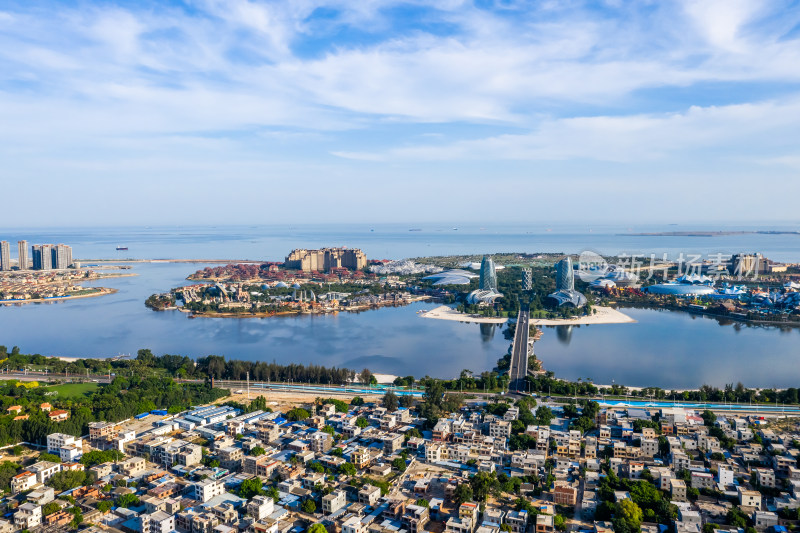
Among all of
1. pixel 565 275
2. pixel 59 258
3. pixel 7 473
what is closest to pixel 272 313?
pixel 565 275

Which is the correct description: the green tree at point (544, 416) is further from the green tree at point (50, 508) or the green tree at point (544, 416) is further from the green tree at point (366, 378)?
the green tree at point (50, 508)

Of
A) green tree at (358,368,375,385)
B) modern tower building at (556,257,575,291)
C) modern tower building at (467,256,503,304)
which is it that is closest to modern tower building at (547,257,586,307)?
modern tower building at (556,257,575,291)

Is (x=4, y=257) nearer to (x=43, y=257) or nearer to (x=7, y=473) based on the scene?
(x=43, y=257)

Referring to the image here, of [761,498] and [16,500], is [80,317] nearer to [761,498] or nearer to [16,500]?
[16,500]

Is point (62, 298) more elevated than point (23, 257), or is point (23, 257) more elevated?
point (23, 257)

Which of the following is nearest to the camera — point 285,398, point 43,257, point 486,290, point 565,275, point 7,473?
point 7,473

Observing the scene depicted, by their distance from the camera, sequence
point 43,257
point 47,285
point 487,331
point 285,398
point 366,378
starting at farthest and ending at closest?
point 43,257, point 47,285, point 487,331, point 366,378, point 285,398

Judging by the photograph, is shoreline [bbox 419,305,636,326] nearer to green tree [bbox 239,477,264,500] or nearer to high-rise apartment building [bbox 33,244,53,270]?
green tree [bbox 239,477,264,500]

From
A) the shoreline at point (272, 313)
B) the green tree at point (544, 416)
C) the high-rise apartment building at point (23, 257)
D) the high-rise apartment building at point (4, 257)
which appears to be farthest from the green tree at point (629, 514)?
the high-rise apartment building at point (4, 257)
